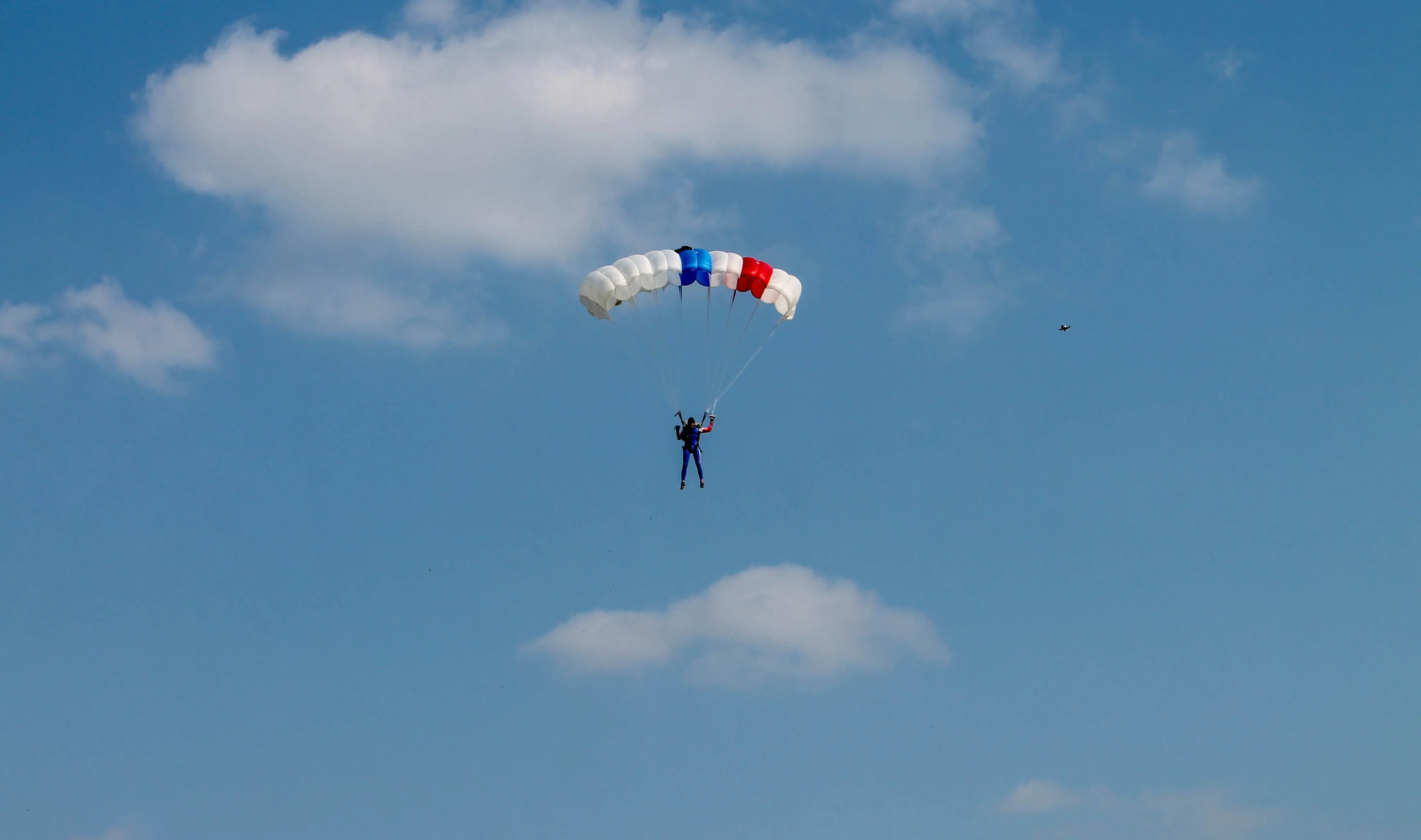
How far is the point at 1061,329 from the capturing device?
5609 cm

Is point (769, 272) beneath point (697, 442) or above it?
above

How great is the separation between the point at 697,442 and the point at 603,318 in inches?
171

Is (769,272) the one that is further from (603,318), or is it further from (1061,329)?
(1061,329)

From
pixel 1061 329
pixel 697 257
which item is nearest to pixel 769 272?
pixel 697 257

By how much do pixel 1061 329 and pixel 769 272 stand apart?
9.21 meters

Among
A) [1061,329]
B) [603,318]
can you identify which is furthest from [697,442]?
[1061,329]

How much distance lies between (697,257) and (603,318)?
3183 millimetres

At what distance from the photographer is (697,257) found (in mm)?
52250

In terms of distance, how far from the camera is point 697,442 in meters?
53.1

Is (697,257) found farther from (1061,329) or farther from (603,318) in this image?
(1061,329)

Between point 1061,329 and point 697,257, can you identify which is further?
point 1061,329

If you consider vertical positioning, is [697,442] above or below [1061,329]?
below

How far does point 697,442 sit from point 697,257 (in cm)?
518

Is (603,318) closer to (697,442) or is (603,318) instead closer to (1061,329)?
(697,442)
